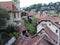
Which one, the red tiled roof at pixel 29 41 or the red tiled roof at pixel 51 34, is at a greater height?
the red tiled roof at pixel 29 41

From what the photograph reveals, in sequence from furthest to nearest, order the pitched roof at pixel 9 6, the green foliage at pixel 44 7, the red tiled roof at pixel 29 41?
the green foliage at pixel 44 7 < the pitched roof at pixel 9 6 < the red tiled roof at pixel 29 41

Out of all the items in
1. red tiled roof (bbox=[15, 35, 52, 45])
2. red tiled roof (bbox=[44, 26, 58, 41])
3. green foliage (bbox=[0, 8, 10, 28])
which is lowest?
red tiled roof (bbox=[44, 26, 58, 41])

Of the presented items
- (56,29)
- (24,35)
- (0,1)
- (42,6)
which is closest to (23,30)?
(24,35)

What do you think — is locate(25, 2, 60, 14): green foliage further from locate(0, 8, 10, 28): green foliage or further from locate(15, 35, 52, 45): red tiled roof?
locate(15, 35, 52, 45): red tiled roof

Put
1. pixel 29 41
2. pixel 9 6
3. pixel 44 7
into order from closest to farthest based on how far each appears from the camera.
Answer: pixel 29 41, pixel 9 6, pixel 44 7

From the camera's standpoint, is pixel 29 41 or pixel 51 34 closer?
pixel 29 41

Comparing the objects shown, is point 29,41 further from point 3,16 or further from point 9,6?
point 9,6

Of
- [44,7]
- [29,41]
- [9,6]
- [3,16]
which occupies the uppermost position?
[9,6]

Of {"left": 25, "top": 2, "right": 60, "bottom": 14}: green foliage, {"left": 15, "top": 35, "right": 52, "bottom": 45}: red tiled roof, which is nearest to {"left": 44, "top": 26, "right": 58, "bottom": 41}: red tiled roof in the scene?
{"left": 15, "top": 35, "right": 52, "bottom": 45}: red tiled roof

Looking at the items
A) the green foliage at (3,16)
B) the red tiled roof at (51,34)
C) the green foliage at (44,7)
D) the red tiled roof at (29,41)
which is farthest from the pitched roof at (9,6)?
the green foliage at (44,7)

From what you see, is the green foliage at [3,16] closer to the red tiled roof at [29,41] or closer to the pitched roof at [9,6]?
the pitched roof at [9,6]

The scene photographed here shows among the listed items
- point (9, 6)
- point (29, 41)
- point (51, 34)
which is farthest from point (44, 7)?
point (29, 41)

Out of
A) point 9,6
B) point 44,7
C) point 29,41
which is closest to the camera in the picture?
point 29,41

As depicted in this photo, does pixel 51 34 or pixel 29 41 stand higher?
pixel 29 41
